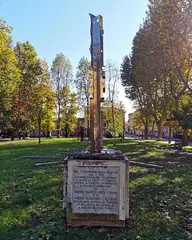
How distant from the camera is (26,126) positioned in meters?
34.7

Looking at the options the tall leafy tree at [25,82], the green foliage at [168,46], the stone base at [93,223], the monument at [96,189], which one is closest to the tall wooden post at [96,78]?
the monument at [96,189]

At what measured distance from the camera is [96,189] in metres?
4.10

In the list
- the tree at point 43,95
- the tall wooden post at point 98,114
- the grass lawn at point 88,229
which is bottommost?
the grass lawn at point 88,229

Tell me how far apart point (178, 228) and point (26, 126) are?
106 ft

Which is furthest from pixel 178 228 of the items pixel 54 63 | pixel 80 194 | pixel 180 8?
pixel 54 63

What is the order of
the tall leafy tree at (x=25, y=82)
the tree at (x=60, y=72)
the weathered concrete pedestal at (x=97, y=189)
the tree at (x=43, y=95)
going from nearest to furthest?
1. the weathered concrete pedestal at (x=97, y=189)
2. the tall leafy tree at (x=25, y=82)
3. the tree at (x=43, y=95)
4. the tree at (x=60, y=72)

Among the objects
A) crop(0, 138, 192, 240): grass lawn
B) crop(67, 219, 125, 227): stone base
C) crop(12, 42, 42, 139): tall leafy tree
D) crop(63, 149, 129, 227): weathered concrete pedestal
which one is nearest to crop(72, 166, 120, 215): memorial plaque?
crop(63, 149, 129, 227): weathered concrete pedestal

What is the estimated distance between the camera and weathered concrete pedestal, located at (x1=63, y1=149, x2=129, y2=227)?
159 inches

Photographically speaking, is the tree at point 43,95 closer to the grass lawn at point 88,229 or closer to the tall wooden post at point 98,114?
the grass lawn at point 88,229

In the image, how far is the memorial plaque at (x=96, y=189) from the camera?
4059mm

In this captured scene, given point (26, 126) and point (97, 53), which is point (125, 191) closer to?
point (97, 53)

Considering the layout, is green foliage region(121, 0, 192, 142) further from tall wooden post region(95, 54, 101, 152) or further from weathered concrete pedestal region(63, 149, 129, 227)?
weathered concrete pedestal region(63, 149, 129, 227)

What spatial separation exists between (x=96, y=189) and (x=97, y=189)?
2 cm

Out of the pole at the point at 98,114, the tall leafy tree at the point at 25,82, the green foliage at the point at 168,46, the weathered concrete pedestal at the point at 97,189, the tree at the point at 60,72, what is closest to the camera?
the weathered concrete pedestal at the point at 97,189
